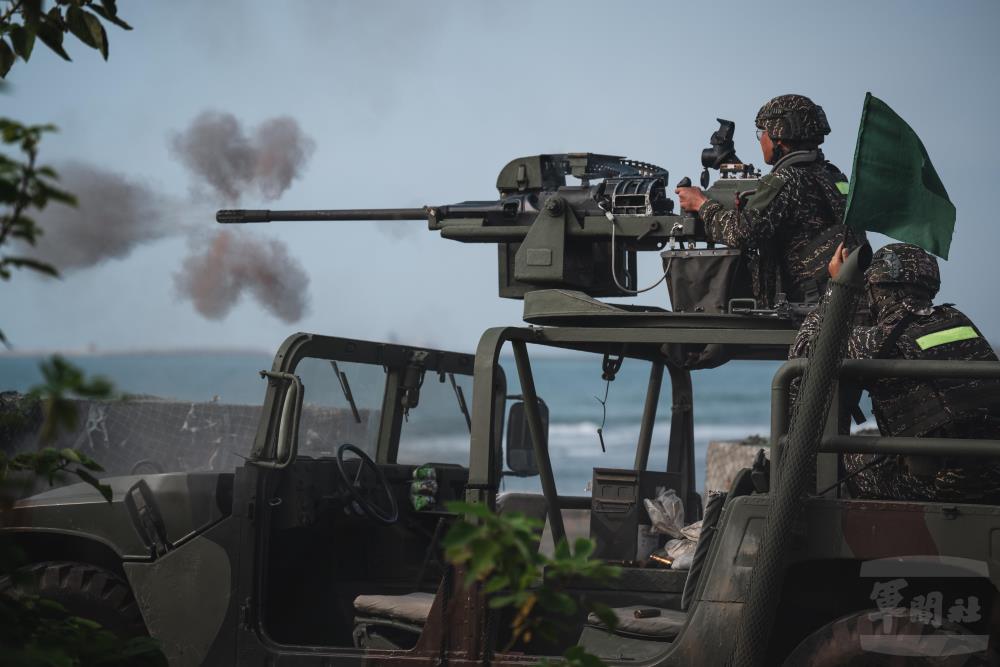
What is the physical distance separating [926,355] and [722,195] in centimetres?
119

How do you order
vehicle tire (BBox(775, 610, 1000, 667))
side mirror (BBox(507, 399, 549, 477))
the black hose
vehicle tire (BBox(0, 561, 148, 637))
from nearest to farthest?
the black hose → vehicle tire (BBox(775, 610, 1000, 667)) → vehicle tire (BBox(0, 561, 148, 637)) → side mirror (BBox(507, 399, 549, 477))

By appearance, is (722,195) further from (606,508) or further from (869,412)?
(606,508)

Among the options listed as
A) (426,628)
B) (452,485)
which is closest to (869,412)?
(426,628)

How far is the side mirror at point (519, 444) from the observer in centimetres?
607

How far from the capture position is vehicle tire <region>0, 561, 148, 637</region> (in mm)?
5133

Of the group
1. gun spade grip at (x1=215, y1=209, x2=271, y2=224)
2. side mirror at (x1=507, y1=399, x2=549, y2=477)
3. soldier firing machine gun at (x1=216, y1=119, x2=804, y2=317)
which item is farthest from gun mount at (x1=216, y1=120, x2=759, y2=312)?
gun spade grip at (x1=215, y1=209, x2=271, y2=224)

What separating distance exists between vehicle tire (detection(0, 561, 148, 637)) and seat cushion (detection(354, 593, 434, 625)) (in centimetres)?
97

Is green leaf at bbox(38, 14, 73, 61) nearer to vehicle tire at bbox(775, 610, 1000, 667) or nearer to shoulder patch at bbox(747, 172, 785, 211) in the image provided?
vehicle tire at bbox(775, 610, 1000, 667)

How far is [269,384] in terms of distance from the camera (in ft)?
16.9

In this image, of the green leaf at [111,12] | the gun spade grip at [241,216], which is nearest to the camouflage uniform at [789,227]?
the gun spade grip at [241,216]

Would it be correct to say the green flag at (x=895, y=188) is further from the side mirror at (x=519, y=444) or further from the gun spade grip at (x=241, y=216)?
the gun spade grip at (x=241, y=216)

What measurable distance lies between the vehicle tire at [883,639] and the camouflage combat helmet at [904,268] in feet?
3.86

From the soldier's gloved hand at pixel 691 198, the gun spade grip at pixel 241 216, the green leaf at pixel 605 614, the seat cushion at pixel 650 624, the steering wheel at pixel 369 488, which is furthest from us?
the gun spade grip at pixel 241 216

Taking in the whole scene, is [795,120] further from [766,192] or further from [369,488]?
[369,488]
